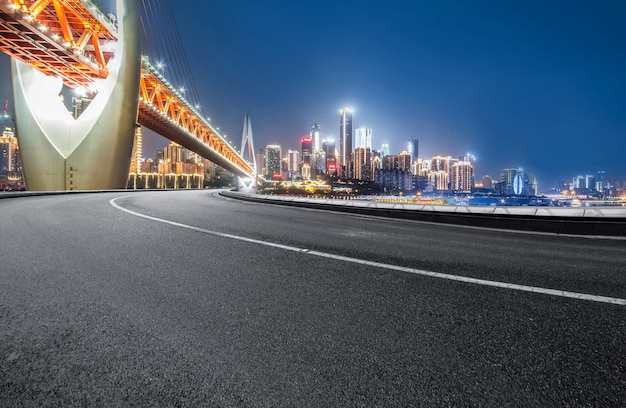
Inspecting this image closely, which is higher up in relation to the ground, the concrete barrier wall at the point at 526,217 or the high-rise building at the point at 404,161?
the high-rise building at the point at 404,161

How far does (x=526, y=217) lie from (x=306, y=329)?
711cm

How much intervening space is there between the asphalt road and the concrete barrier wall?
2.82 m

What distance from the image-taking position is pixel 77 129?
1006 inches

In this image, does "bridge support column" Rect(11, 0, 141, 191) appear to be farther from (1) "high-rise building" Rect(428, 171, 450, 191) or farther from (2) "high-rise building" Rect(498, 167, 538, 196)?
(1) "high-rise building" Rect(428, 171, 450, 191)

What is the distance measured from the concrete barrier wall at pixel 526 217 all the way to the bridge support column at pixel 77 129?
1031 inches

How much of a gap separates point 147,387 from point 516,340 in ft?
6.98

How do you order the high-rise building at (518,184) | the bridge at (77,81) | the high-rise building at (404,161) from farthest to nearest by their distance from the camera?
1. the high-rise building at (404,161)
2. the high-rise building at (518,184)
3. the bridge at (77,81)

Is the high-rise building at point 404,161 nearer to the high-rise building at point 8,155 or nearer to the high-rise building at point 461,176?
the high-rise building at point 461,176

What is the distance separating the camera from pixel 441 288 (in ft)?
9.41

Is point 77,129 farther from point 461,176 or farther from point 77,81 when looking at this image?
point 461,176

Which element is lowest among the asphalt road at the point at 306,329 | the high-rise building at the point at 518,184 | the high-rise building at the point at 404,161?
the asphalt road at the point at 306,329

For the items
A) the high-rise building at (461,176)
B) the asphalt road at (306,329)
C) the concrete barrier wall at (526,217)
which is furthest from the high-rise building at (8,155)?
the high-rise building at (461,176)

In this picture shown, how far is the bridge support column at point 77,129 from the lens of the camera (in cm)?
2520

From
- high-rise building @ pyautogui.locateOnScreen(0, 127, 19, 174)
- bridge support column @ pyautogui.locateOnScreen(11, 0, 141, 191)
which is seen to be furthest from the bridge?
high-rise building @ pyautogui.locateOnScreen(0, 127, 19, 174)
